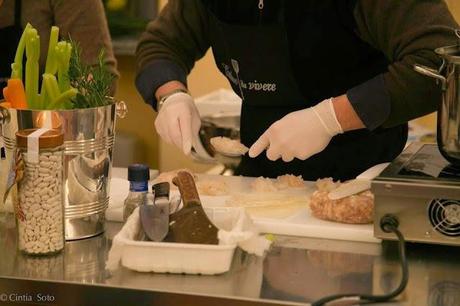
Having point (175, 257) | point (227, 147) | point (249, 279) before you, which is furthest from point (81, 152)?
point (227, 147)

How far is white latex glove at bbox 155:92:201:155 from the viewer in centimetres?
200

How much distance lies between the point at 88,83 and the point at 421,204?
642 mm

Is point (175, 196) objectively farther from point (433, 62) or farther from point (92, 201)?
point (433, 62)

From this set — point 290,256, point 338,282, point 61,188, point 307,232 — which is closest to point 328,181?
point 307,232

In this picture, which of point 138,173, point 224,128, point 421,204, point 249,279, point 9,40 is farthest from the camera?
point 224,128

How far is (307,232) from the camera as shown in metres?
1.59

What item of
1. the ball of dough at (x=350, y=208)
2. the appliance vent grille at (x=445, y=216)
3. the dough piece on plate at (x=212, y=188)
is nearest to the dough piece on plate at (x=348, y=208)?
the ball of dough at (x=350, y=208)

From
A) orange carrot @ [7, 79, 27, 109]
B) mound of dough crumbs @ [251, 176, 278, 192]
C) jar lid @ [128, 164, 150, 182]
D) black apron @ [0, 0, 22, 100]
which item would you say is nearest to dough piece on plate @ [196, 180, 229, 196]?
mound of dough crumbs @ [251, 176, 278, 192]

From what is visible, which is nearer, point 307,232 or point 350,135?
point 307,232

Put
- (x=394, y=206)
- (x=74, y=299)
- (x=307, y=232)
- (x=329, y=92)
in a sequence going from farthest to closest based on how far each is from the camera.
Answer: (x=329, y=92) → (x=307, y=232) → (x=394, y=206) → (x=74, y=299)

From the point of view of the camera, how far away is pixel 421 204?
1.46 metres

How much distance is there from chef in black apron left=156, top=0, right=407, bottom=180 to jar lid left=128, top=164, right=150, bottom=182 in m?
0.65

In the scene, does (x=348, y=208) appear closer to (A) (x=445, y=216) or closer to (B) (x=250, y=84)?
(A) (x=445, y=216)

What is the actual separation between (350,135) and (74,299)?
1.04 m
